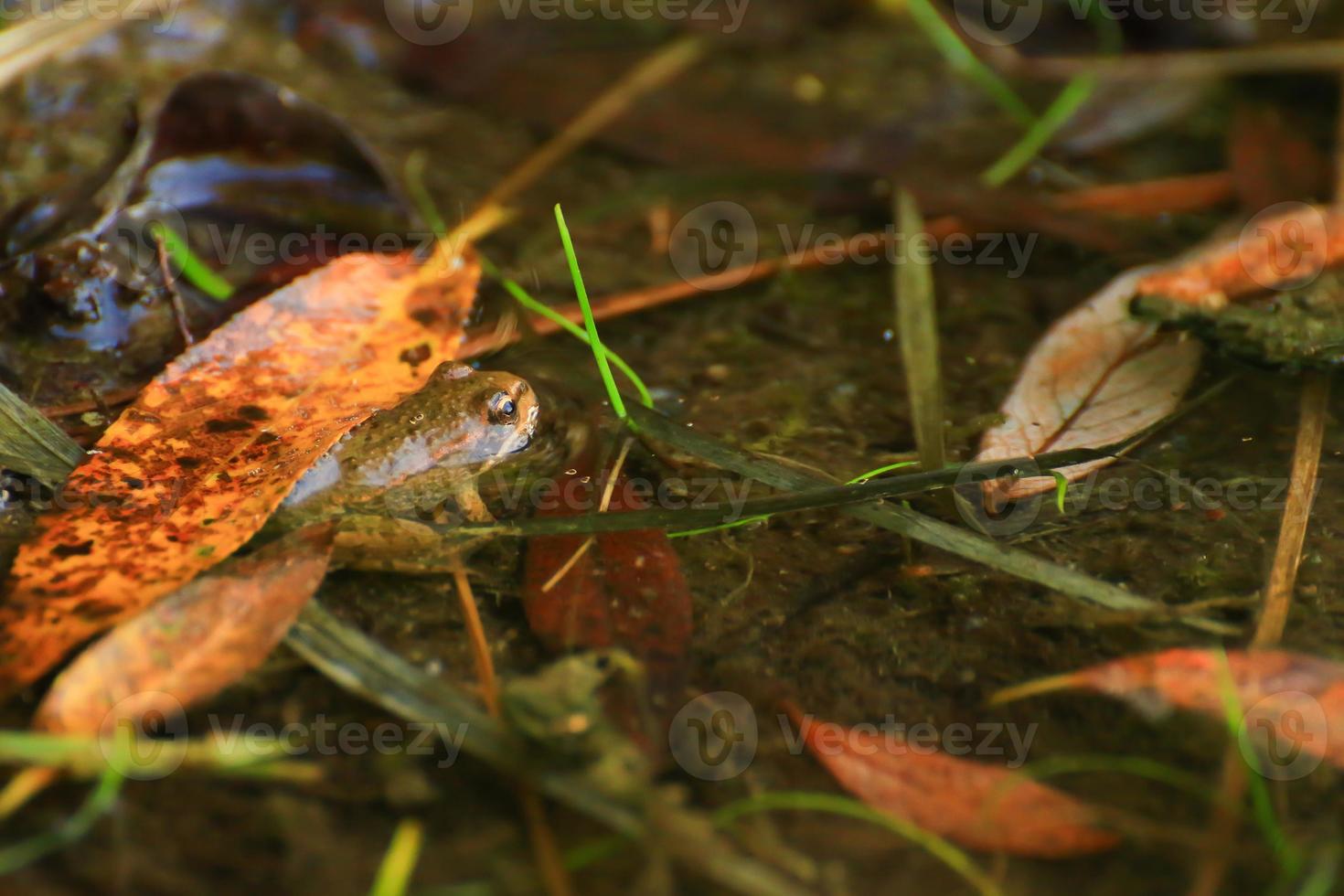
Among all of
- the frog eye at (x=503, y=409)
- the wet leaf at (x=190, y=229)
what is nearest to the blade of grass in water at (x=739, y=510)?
the frog eye at (x=503, y=409)

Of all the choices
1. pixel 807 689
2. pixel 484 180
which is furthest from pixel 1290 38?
pixel 807 689

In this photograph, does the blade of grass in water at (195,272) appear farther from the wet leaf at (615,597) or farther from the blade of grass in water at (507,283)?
the wet leaf at (615,597)

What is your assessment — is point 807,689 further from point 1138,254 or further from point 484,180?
point 484,180

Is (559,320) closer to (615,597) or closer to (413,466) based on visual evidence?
(413,466)

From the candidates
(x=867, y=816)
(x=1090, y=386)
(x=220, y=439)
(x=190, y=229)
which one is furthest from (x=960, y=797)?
(x=190, y=229)

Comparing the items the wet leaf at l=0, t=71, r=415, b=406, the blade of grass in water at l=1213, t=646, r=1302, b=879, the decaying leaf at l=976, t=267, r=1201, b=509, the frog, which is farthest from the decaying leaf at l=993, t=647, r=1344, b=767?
the wet leaf at l=0, t=71, r=415, b=406
